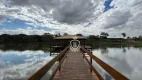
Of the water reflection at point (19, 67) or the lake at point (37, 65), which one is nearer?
the water reflection at point (19, 67)

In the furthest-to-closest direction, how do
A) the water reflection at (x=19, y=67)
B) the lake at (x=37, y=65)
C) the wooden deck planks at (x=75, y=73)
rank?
the lake at (x=37, y=65) → the water reflection at (x=19, y=67) → the wooden deck planks at (x=75, y=73)

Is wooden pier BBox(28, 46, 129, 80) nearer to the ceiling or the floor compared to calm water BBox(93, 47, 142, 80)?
nearer to the ceiling

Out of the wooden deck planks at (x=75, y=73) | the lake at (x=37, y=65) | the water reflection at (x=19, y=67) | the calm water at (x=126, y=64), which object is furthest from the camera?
the calm water at (x=126, y=64)


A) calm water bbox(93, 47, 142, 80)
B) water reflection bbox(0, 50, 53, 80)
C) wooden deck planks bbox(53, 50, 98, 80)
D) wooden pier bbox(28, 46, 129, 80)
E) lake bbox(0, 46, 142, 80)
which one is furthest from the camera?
calm water bbox(93, 47, 142, 80)

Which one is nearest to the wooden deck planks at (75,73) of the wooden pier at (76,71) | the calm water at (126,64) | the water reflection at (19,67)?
the wooden pier at (76,71)

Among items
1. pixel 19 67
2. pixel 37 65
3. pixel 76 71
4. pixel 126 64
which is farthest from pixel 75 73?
pixel 126 64

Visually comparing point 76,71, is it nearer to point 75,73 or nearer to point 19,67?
point 75,73

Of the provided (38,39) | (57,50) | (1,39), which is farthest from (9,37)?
(57,50)

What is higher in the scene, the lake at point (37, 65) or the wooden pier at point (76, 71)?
the wooden pier at point (76, 71)

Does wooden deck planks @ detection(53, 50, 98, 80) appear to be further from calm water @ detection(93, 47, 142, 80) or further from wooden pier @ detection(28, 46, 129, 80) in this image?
calm water @ detection(93, 47, 142, 80)

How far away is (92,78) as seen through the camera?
22.6 feet

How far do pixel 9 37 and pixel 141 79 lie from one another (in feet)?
358

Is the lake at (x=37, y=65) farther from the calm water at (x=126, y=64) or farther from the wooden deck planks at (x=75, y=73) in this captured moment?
the wooden deck planks at (x=75, y=73)

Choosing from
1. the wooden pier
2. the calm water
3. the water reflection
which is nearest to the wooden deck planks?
the wooden pier
